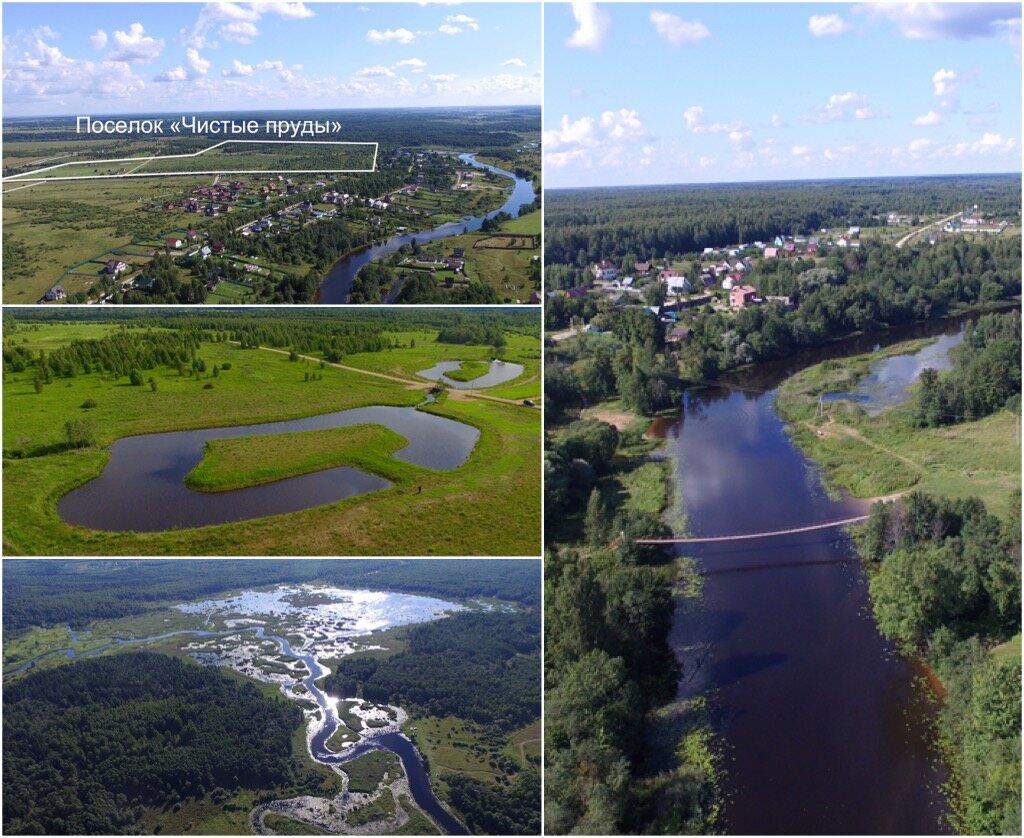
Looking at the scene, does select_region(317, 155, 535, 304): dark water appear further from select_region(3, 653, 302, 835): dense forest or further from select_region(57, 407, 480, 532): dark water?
select_region(3, 653, 302, 835): dense forest

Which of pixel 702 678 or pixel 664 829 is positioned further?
pixel 702 678

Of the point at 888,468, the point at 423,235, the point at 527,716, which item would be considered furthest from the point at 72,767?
the point at 888,468

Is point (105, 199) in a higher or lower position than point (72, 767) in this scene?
higher

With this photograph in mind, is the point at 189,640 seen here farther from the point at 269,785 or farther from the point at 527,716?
the point at 527,716

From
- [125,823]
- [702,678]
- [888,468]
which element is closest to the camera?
[125,823]

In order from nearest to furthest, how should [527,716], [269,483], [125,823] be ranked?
[269,483] < [125,823] < [527,716]

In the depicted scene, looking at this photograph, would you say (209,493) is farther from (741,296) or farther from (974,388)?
(741,296)

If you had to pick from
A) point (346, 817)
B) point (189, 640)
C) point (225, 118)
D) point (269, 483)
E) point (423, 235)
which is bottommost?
point (346, 817)
